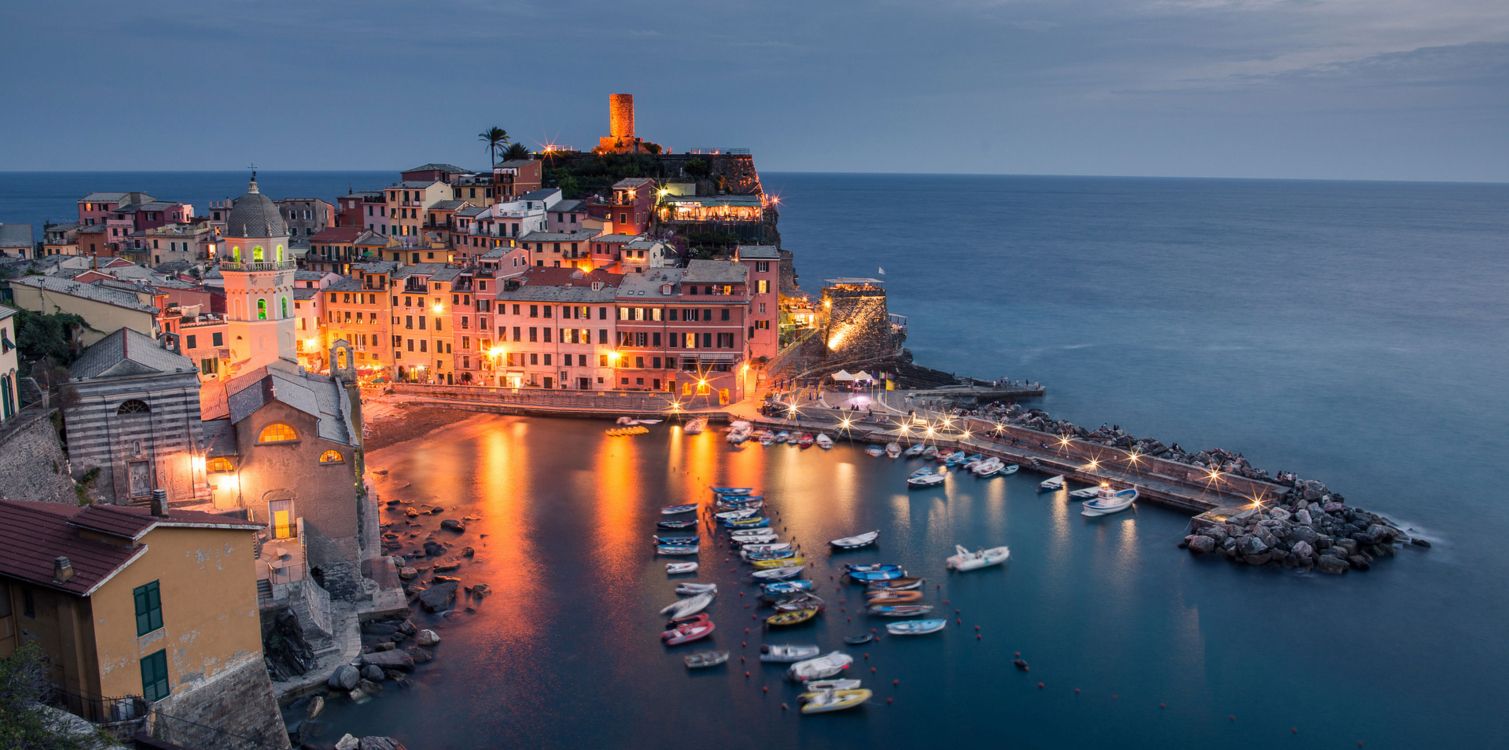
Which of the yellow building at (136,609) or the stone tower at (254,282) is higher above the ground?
the stone tower at (254,282)

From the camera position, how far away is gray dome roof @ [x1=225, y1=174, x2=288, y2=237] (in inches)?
1549

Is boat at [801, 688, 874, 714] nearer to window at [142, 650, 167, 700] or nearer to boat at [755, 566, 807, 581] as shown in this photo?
boat at [755, 566, 807, 581]

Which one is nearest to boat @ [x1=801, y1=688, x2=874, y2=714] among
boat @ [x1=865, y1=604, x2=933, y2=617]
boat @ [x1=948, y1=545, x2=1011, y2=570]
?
boat @ [x1=865, y1=604, x2=933, y2=617]

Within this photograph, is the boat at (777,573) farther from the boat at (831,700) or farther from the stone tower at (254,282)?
the stone tower at (254,282)

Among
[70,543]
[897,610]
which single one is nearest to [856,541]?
[897,610]

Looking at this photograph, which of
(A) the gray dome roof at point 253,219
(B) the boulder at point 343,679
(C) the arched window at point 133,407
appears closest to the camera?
(B) the boulder at point 343,679

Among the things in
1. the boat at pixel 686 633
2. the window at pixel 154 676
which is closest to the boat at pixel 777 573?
the boat at pixel 686 633

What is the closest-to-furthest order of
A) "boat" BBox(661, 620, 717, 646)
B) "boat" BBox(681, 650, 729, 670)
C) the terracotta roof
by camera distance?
the terracotta roof < "boat" BBox(681, 650, 729, 670) < "boat" BBox(661, 620, 717, 646)

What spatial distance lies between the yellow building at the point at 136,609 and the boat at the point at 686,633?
1294 centimetres

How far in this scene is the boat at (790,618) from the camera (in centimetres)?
3228

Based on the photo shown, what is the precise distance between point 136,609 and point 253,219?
24.4m

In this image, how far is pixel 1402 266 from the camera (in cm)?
12662

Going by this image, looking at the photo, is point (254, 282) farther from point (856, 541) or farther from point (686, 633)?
point (856, 541)

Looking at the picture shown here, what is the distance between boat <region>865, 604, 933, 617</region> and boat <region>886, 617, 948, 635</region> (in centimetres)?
47
